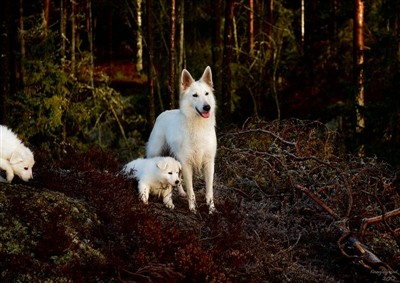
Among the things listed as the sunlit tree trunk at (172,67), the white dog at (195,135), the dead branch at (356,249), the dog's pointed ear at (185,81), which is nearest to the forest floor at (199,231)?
the dead branch at (356,249)

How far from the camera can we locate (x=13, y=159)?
6.85 meters

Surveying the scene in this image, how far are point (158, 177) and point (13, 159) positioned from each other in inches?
83.2

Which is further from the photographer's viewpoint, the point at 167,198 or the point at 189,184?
the point at 189,184

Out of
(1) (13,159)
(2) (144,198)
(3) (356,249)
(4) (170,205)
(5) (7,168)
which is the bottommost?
(3) (356,249)

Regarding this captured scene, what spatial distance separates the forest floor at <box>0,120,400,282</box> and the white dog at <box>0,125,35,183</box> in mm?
164

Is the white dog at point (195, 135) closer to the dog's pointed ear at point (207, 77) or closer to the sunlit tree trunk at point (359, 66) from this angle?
the dog's pointed ear at point (207, 77)

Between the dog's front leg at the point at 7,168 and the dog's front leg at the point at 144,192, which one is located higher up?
the dog's front leg at the point at 7,168

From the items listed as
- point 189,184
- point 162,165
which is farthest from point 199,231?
point 189,184

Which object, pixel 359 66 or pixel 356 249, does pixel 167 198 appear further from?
pixel 359 66

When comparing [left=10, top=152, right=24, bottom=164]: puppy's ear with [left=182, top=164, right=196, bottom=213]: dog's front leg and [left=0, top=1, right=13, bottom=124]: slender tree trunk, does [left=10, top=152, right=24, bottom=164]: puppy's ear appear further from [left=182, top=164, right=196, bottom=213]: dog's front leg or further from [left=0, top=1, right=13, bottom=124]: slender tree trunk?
[left=0, top=1, right=13, bottom=124]: slender tree trunk

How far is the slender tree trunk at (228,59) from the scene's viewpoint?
17516 mm

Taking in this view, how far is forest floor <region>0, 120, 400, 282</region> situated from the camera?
5602mm

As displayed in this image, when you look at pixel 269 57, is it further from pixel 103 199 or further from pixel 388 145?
pixel 103 199

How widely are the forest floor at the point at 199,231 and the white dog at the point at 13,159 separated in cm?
16
